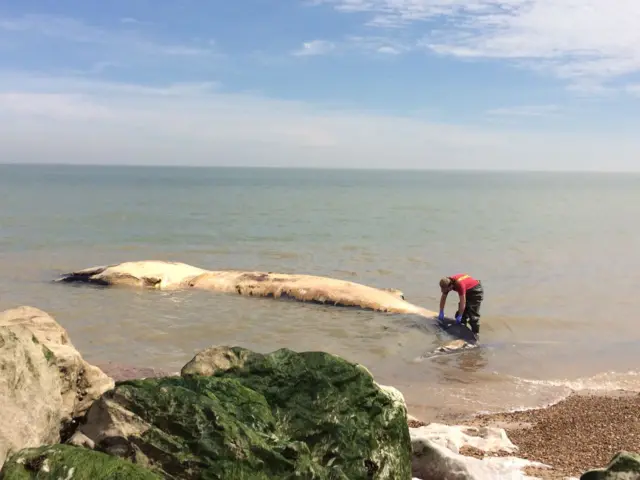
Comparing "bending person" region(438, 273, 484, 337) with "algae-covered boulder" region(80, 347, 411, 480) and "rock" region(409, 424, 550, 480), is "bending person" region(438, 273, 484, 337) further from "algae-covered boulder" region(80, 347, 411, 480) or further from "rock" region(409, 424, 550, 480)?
"algae-covered boulder" region(80, 347, 411, 480)

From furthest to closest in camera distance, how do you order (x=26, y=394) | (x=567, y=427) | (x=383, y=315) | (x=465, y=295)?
(x=383, y=315)
(x=465, y=295)
(x=567, y=427)
(x=26, y=394)

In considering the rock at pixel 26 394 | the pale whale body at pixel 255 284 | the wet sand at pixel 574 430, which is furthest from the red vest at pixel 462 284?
the rock at pixel 26 394

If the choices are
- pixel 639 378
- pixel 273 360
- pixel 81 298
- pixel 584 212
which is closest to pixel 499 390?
pixel 639 378

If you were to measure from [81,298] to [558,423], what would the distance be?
10974mm

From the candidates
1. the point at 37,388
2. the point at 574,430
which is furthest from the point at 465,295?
the point at 37,388

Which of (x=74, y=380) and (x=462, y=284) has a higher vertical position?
(x=74, y=380)

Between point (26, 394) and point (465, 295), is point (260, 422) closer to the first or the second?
point (26, 394)

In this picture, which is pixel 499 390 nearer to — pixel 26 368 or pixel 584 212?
pixel 26 368

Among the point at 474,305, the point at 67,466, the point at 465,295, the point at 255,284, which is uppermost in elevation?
the point at 67,466

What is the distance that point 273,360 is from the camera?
4973 mm

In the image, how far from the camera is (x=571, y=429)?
7.38m

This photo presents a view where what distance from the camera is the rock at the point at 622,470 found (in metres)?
4.18

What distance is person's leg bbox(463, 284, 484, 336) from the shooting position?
11883 millimetres

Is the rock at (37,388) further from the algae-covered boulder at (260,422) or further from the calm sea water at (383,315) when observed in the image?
the calm sea water at (383,315)
